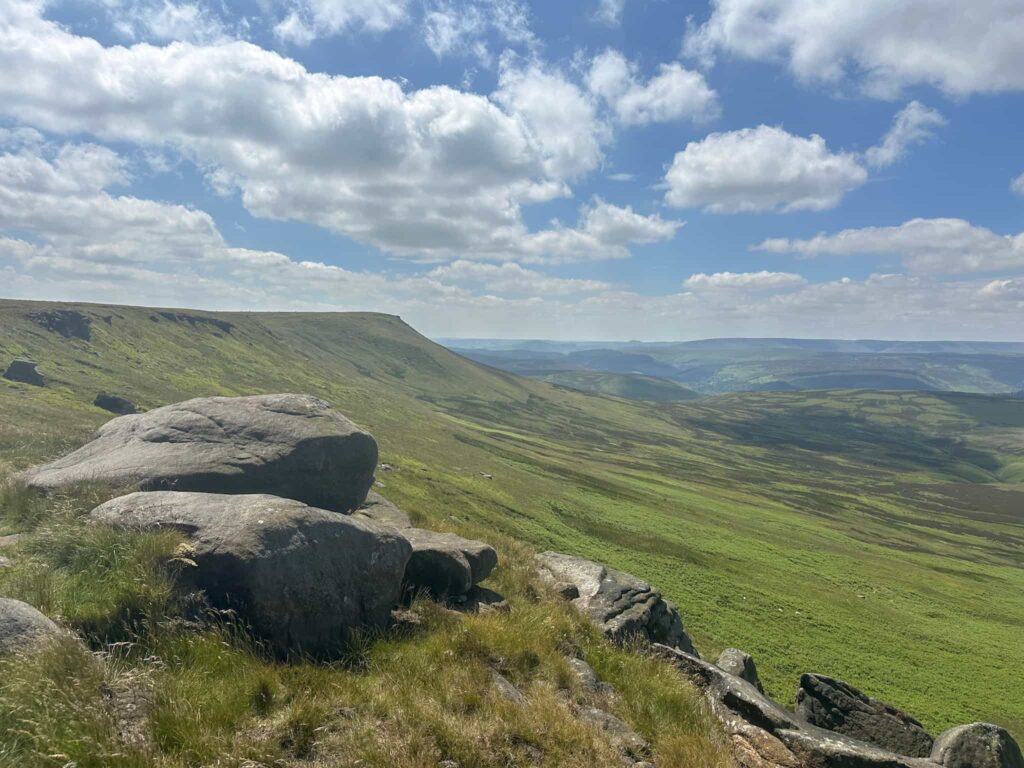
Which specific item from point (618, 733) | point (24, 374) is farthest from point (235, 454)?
point (24, 374)

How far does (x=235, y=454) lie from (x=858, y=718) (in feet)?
83.4

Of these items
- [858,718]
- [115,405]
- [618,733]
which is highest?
[618,733]

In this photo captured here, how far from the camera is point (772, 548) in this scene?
A: 241ft

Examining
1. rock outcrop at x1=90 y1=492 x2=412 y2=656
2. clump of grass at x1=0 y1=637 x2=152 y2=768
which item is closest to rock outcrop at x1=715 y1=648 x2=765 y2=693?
rock outcrop at x1=90 y1=492 x2=412 y2=656

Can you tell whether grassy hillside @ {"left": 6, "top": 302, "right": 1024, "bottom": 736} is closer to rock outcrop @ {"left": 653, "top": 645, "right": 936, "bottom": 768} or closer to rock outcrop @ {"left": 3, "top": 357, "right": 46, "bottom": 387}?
rock outcrop @ {"left": 3, "top": 357, "right": 46, "bottom": 387}

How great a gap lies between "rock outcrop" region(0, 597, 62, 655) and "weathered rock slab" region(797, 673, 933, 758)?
2064 cm

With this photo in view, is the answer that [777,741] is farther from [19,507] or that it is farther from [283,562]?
[19,507]

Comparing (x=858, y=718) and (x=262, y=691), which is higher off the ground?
(x=262, y=691)

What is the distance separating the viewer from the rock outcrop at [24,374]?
301 feet

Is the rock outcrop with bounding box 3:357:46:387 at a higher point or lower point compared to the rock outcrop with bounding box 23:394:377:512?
lower

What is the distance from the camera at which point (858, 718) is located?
58.7ft

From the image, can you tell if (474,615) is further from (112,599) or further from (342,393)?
(342,393)

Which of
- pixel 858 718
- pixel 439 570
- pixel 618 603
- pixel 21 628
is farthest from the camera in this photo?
pixel 618 603

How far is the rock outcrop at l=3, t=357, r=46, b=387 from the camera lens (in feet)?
301
